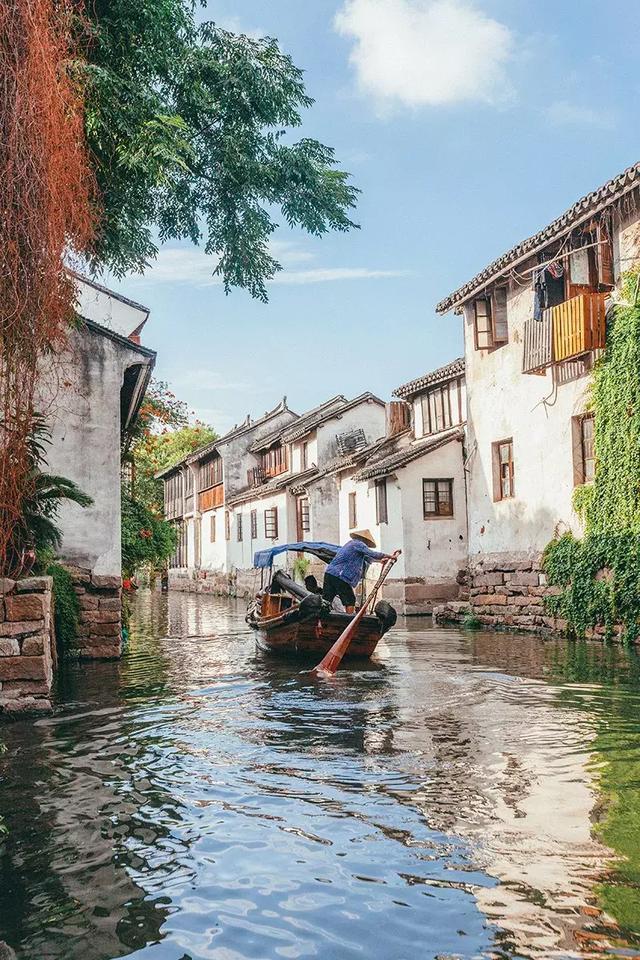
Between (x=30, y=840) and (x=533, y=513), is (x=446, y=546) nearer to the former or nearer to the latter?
(x=533, y=513)

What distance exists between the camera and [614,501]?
17.5 metres

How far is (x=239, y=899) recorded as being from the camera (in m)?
4.45

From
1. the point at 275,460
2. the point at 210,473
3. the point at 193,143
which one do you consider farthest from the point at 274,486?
the point at 193,143

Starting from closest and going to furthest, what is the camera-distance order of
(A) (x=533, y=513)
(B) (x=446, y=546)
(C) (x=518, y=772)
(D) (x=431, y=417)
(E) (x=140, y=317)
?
(C) (x=518, y=772) → (E) (x=140, y=317) → (A) (x=533, y=513) → (B) (x=446, y=546) → (D) (x=431, y=417)

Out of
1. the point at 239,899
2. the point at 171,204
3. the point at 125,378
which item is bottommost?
the point at 239,899

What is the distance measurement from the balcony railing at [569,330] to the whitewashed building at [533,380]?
0.02 metres

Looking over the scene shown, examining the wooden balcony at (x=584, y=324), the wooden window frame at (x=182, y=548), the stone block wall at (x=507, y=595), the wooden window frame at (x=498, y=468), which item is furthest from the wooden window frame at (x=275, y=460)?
the wooden balcony at (x=584, y=324)

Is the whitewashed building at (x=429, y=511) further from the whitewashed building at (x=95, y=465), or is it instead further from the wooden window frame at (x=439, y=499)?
the whitewashed building at (x=95, y=465)

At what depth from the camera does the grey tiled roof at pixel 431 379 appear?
2788 cm

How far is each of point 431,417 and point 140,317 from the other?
13411 mm

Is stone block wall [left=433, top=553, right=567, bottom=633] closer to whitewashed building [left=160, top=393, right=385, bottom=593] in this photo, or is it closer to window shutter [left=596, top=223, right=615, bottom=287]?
window shutter [left=596, top=223, right=615, bottom=287]

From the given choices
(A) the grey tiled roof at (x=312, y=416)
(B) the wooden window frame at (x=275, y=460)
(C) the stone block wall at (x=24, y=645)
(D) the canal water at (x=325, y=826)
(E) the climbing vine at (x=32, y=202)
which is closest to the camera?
(D) the canal water at (x=325, y=826)

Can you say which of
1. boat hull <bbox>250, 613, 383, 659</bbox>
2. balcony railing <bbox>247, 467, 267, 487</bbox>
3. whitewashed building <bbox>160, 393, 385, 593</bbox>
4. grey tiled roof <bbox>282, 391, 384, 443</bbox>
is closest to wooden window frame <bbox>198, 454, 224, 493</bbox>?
whitewashed building <bbox>160, 393, 385, 593</bbox>

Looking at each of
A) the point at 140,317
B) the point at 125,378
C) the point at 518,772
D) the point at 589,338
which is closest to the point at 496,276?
the point at 589,338
